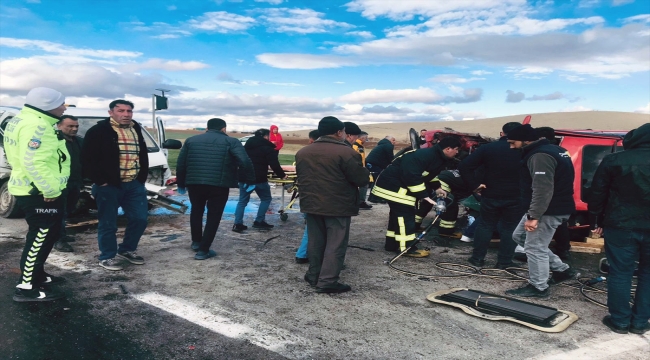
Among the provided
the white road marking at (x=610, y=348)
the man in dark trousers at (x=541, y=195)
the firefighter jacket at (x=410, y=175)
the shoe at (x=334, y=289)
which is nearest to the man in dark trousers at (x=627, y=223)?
the white road marking at (x=610, y=348)

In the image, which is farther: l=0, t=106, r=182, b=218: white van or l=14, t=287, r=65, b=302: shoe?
l=0, t=106, r=182, b=218: white van

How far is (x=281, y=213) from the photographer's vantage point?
350 inches

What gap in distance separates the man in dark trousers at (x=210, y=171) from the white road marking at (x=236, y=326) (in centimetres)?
154

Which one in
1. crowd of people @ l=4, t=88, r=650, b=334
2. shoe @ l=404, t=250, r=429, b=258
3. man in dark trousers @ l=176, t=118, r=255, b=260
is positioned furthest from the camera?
shoe @ l=404, t=250, r=429, b=258

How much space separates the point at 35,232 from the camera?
4.36 metres

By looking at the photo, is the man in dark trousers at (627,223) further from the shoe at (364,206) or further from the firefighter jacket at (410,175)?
the shoe at (364,206)

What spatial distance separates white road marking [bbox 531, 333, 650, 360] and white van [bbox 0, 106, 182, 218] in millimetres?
6199

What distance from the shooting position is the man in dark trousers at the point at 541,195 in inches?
182

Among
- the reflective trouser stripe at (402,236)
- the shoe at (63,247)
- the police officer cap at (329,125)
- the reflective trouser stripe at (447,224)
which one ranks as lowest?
the shoe at (63,247)

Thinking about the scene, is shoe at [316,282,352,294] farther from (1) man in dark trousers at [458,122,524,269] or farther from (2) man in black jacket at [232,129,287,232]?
(2) man in black jacket at [232,129,287,232]

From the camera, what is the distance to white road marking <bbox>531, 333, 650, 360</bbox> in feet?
11.8

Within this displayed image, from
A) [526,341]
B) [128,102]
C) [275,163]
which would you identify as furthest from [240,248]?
[526,341]

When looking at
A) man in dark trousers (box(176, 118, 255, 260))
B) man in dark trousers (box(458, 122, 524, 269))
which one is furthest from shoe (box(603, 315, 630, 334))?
man in dark trousers (box(176, 118, 255, 260))

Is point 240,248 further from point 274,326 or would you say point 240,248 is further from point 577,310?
point 577,310
